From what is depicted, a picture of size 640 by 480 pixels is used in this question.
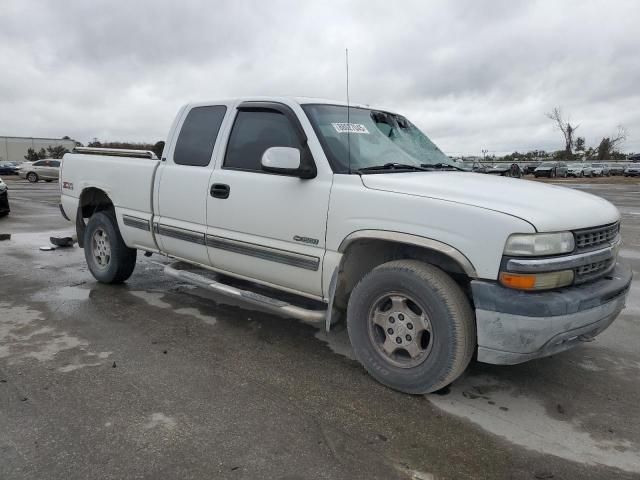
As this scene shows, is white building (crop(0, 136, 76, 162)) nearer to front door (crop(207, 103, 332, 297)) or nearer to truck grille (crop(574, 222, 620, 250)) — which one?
front door (crop(207, 103, 332, 297))

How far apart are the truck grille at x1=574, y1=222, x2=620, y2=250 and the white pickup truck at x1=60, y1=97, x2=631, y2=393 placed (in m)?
0.01

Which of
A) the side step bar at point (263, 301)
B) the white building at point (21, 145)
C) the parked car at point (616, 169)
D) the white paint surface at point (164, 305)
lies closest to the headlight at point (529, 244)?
the side step bar at point (263, 301)

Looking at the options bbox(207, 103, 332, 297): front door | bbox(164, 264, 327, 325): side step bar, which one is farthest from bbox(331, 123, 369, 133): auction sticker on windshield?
bbox(164, 264, 327, 325): side step bar

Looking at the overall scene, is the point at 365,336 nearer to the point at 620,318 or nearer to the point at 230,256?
the point at 230,256

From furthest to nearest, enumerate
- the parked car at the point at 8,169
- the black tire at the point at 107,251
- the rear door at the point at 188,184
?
the parked car at the point at 8,169 → the black tire at the point at 107,251 → the rear door at the point at 188,184

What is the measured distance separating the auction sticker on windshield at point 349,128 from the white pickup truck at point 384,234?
0.05 ft

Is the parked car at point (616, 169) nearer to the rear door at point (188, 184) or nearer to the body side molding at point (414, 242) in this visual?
the rear door at point (188, 184)

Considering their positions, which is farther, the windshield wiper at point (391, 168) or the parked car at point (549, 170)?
the parked car at point (549, 170)

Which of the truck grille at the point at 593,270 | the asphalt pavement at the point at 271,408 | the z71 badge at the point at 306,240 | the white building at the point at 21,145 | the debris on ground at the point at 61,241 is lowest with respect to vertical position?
the asphalt pavement at the point at 271,408

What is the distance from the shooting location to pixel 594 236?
3.29m

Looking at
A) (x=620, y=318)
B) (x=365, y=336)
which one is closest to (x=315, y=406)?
(x=365, y=336)

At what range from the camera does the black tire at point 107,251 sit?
578cm

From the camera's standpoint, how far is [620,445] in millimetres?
2855

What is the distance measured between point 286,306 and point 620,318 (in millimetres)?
3319
